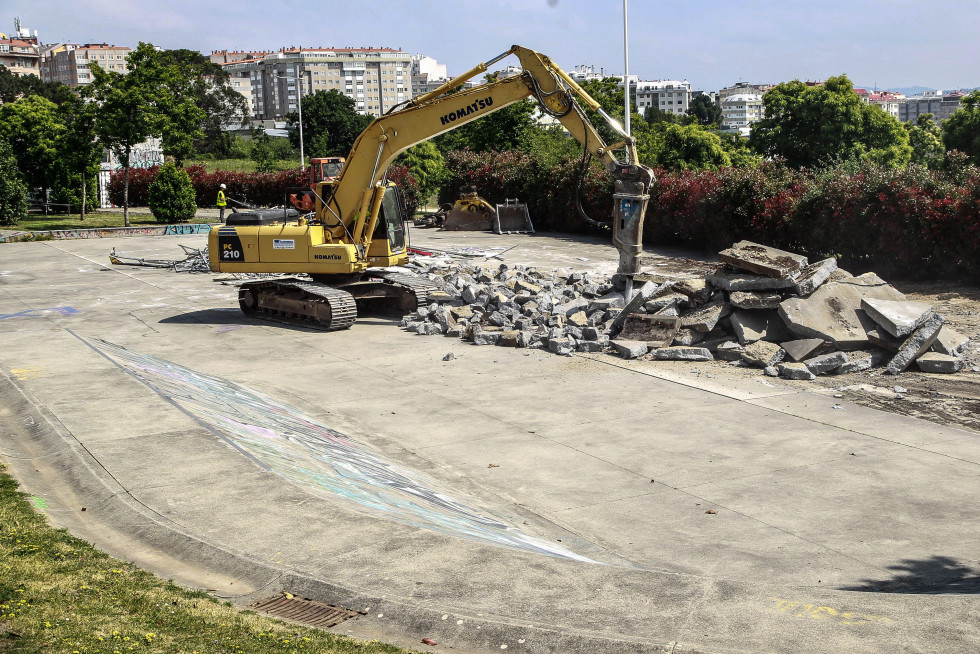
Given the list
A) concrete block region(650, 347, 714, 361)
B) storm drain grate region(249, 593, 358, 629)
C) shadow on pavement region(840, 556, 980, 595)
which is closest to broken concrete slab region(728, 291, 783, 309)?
Result: concrete block region(650, 347, 714, 361)

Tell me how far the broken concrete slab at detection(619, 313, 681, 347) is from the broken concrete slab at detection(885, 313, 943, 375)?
10.8 ft

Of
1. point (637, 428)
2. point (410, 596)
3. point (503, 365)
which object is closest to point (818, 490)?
point (637, 428)

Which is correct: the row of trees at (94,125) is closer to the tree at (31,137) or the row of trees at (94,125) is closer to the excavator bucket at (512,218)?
the tree at (31,137)

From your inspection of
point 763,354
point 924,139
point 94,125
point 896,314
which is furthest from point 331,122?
point 896,314

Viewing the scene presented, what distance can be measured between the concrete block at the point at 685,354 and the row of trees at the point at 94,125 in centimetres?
2971

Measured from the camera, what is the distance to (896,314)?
13.1 meters

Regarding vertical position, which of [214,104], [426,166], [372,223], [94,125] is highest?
[214,104]

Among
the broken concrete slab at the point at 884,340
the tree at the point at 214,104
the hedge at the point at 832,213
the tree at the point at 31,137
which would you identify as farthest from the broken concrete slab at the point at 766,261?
the tree at the point at 214,104

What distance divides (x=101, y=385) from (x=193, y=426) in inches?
106

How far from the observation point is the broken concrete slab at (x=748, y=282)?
46.1ft

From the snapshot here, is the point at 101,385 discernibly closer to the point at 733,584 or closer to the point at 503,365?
the point at 503,365

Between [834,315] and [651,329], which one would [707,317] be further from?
[834,315]

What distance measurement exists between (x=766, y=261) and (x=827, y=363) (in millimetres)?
2350

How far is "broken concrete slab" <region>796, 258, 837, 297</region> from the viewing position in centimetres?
1395
